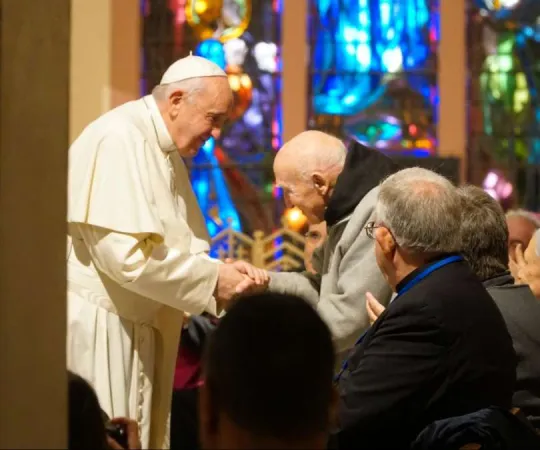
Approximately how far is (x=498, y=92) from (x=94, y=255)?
7904 mm

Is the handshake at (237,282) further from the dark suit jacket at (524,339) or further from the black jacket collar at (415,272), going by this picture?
the black jacket collar at (415,272)

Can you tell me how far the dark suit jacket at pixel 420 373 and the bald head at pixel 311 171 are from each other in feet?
4.38

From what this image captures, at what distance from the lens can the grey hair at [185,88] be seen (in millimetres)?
5109

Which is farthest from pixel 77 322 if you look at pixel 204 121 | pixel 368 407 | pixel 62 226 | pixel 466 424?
pixel 62 226

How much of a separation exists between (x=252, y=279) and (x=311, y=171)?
475 millimetres

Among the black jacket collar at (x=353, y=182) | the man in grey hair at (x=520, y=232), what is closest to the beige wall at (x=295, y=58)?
the man in grey hair at (x=520, y=232)

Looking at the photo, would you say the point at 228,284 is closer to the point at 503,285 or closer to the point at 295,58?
the point at 503,285

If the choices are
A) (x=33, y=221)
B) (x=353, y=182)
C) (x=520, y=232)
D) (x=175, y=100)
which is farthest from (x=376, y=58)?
(x=33, y=221)

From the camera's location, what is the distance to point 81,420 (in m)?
2.80

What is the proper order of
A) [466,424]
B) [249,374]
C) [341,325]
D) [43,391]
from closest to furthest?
[249,374] < [43,391] < [466,424] < [341,325]

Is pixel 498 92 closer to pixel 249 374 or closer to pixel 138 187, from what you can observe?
pixel 138 187

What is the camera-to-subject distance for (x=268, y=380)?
2.21 meters

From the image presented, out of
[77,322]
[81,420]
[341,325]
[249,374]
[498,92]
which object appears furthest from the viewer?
[498,92]

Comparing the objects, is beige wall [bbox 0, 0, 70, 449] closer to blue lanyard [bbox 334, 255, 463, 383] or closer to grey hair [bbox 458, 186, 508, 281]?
blue lanyard [bbox 334, 255, 463, 383]
